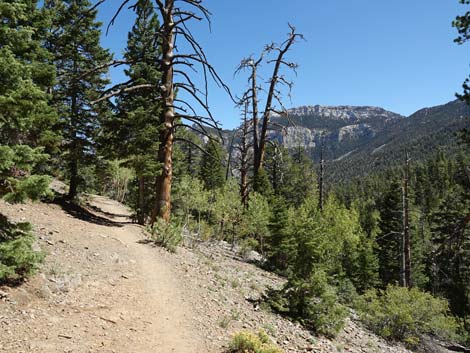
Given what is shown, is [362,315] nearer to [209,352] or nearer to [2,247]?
[209,352]

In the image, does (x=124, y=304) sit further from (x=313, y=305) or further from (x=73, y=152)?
(x=73, y=152)

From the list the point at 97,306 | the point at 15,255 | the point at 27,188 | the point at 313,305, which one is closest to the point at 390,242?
the point at 313,305

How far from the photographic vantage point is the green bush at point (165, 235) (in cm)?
963

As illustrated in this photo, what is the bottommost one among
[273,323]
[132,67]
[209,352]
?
[273,323]

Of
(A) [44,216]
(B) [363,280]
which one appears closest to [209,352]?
(A) [44,216]

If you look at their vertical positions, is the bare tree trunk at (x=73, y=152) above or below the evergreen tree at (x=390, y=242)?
above

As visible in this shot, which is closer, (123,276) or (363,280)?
(123,276)

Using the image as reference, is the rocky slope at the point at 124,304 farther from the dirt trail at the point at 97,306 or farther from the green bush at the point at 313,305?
the green bush at the point at 313,305

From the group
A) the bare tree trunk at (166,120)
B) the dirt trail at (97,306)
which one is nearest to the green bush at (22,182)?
the dirt trail at (97,306)

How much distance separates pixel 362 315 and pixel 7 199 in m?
15.7

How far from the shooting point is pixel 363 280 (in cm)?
3247

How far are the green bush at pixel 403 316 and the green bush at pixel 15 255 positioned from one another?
48.1 feet

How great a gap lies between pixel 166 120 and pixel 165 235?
11.1ft

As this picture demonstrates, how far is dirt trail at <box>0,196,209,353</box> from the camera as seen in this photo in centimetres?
473
